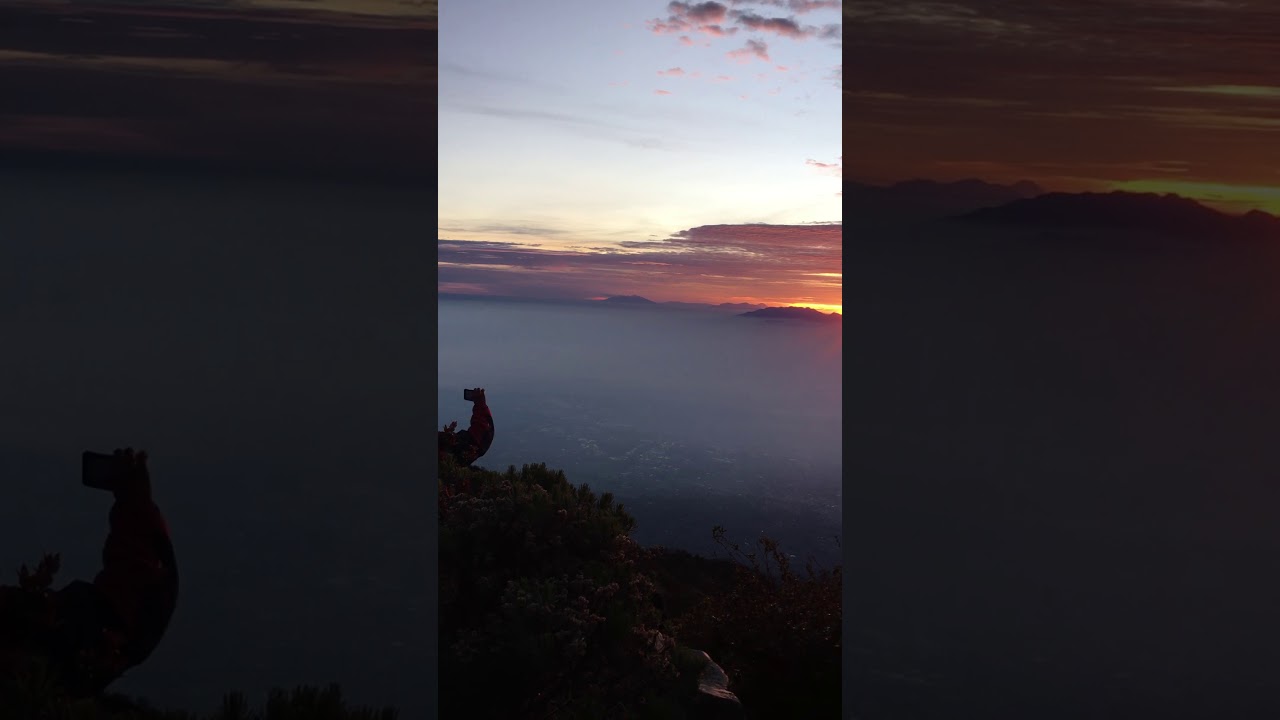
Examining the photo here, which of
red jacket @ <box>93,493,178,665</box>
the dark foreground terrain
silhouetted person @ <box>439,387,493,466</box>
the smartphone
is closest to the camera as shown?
red jacket @ <box>93,493,178,665</box>

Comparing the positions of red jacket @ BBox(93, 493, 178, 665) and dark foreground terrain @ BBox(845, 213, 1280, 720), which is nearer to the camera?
red jacket @ BBox(93, 493, 178, 665)

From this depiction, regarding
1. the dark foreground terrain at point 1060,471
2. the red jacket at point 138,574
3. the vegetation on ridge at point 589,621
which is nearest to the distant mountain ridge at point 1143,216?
the dark foreground terrain at point 1060,471

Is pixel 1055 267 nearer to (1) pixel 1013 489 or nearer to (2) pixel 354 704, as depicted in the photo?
(1) pixel 1013 489

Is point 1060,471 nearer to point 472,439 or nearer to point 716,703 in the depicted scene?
point 716,703

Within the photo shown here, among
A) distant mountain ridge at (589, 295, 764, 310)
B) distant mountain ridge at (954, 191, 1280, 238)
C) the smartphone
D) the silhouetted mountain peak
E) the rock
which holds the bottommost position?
the rock

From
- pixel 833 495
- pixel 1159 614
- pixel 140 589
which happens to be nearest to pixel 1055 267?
pixel 1159 614

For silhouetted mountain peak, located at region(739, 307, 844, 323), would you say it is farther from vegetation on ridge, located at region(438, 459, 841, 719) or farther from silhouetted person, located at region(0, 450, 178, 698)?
silhouetted person, located at region(0, 450, 178, 698)

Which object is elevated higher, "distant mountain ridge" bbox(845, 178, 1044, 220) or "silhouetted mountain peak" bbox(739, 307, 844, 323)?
"distant mountain ridge" bbox(845, 178, 1044, 220)

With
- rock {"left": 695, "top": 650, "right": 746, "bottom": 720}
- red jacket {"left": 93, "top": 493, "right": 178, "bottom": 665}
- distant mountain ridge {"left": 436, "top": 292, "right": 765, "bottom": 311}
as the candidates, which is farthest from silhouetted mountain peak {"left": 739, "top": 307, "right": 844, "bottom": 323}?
red jacket {"left": 93, "top": 493, "right": 178, "bottom": 665}
